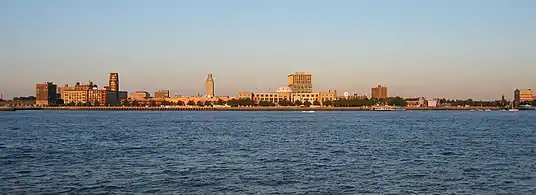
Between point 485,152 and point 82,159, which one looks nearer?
point 82,159

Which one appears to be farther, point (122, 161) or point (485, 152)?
point (485, 152)

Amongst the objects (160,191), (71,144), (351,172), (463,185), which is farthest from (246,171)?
(71,144)

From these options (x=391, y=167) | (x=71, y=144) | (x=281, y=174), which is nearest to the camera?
(x=281, y=174)

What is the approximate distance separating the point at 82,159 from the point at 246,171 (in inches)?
376

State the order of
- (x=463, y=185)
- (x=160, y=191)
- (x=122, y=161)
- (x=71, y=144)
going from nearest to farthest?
1. (x=160, y=191)
2. (x=463, y=185)
3. (x=122, y=161)
4. (x=71, y=144)

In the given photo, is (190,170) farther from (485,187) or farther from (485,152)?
(485,152)

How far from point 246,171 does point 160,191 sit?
20.1 ft

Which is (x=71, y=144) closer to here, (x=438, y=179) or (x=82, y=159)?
(x=82, y=159)

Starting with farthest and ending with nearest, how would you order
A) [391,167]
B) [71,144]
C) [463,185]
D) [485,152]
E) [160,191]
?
[71,144], [485,152], [391,167], [463,185], [160,191]

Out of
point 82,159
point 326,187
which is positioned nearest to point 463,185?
point 326,187

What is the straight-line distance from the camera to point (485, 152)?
1496 inches

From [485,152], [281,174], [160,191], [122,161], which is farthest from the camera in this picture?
[485,152]

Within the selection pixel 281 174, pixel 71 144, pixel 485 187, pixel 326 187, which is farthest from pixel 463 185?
pixel 71 144

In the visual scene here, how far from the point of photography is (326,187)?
23875 millimetres
